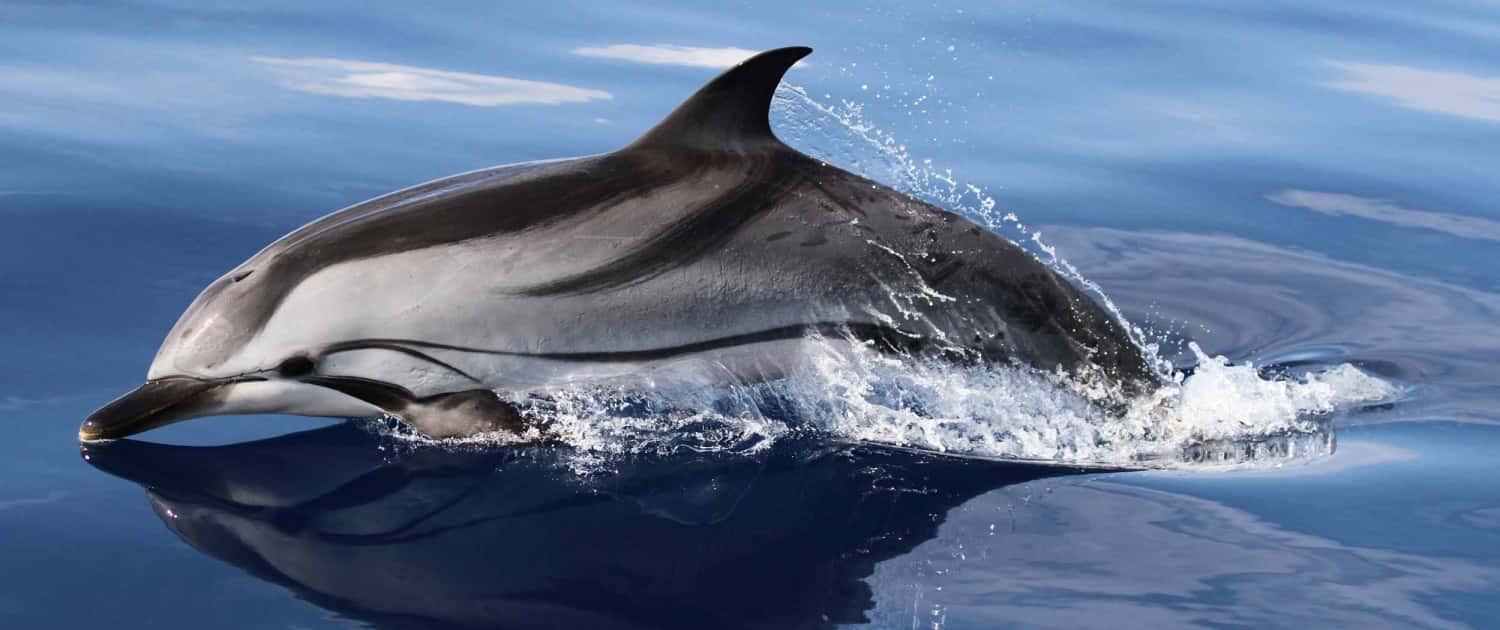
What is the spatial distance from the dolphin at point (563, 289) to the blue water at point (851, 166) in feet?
0.65

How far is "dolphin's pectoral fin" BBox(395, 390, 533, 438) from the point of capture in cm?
474

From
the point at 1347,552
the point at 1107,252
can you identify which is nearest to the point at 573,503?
the point at 1347,552

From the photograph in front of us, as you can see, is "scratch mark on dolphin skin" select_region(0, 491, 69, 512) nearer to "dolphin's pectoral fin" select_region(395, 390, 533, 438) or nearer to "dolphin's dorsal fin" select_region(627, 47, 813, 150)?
"dolphin's pectoral fin" select_region(395, 390, 533, 438)

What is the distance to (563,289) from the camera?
4.82m

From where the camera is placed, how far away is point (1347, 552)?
4.20 metres

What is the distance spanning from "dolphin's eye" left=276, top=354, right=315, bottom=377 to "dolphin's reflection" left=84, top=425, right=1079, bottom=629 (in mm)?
185

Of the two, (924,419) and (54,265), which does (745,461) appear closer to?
(924,419)

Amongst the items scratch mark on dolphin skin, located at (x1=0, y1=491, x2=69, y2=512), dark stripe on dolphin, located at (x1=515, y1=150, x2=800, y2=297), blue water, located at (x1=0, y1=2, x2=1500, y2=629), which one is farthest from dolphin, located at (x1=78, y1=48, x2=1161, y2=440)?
scratch mark on dolphin skin, located at (x1=0, y1=491, x2=69, y2=512)

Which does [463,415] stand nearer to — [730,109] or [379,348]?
[379,348]

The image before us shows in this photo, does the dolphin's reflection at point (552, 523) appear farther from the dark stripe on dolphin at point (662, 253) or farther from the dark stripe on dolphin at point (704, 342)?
the dark stripe on dolphin at point (662, 253)

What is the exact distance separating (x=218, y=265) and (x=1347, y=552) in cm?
392

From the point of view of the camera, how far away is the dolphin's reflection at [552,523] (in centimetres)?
362

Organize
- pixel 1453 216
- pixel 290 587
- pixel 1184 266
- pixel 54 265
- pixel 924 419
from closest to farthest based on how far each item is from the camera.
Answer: pixel 290 587 → pixel 924 419 → pixel 54 265 → pixel 1184 266 → pixel 1453 216

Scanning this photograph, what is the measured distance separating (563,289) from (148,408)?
3.91 feet
